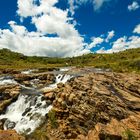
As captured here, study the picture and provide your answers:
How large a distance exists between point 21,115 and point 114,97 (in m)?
18.8

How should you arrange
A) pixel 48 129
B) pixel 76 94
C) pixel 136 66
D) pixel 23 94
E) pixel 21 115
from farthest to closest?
pixel 136 66 < pixel 23 94 < pixel 21 115 < pixel 76 94 < pixel 48 129

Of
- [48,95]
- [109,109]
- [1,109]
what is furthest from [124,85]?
[1,109]

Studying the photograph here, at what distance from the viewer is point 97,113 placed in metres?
45.5

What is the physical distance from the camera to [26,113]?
54.2 m

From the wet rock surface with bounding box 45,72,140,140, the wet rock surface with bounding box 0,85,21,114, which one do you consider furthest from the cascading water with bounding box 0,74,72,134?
the wet rock surface with bounding box 45,72,140,140

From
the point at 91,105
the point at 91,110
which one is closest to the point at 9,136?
the point at 91,110

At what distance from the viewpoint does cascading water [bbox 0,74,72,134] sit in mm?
50300

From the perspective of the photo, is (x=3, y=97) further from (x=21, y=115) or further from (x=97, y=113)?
(x=97, y=113)

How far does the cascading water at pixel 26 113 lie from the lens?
50300mm

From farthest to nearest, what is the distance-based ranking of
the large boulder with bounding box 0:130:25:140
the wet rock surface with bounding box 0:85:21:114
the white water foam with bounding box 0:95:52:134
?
1. the wet rock surface with bounding box 0:85:21:114
2. the white water foam with bounding box 0:95:52:134
3. the large boulder with bounding box 0:130:25:140

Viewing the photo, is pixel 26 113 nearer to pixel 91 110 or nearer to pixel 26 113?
pixel 26 113

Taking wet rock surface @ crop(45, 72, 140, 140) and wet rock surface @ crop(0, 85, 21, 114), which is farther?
wet rock surface @ crop(0, 85, 21, 114)

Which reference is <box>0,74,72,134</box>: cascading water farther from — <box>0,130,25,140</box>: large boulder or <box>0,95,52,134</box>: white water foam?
<box>0,130,25,140</box>: large boulder

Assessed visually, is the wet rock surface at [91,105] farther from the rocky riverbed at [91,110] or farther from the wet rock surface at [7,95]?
the wet rock surface at [7,95]
